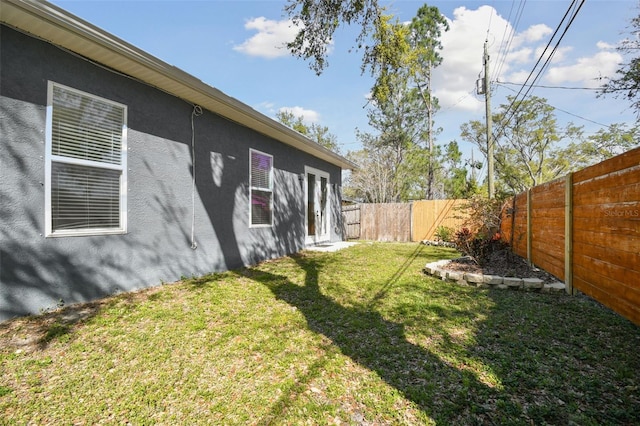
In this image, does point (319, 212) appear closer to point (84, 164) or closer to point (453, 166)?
point (84, 164)

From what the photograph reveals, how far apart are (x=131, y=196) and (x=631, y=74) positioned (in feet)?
39.1

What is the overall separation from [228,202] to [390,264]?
12.1ft

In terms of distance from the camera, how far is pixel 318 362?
8.07ft

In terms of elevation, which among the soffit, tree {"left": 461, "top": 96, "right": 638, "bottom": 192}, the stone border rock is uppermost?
tree {"left": 461, "top": 96, "right": 638, "bottom": 192}

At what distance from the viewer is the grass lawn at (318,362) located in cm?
186

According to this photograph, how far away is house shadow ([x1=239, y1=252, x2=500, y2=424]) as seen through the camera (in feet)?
6.49

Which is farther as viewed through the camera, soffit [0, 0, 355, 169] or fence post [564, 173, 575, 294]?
fence post [564, 173, 575, 294]

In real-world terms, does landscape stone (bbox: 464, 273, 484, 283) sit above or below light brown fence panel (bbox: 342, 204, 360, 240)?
below

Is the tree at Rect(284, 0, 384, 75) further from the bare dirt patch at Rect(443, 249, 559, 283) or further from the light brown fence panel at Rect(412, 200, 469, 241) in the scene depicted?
the light brown fence panel at Rect(412, 200, 469, 241)

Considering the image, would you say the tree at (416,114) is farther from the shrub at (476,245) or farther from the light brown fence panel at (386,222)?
the shrub at (476,245)

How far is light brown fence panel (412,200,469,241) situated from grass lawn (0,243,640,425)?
334 inches

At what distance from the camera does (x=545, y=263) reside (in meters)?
4.95

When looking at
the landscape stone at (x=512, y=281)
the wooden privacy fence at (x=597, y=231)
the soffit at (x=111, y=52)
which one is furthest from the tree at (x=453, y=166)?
the soffit at (x=111, y=52)

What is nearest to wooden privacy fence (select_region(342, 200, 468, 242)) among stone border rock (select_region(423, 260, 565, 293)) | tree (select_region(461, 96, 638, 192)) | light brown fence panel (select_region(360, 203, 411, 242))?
light brown fence panel (select_region(360, 203, 411, 242))
